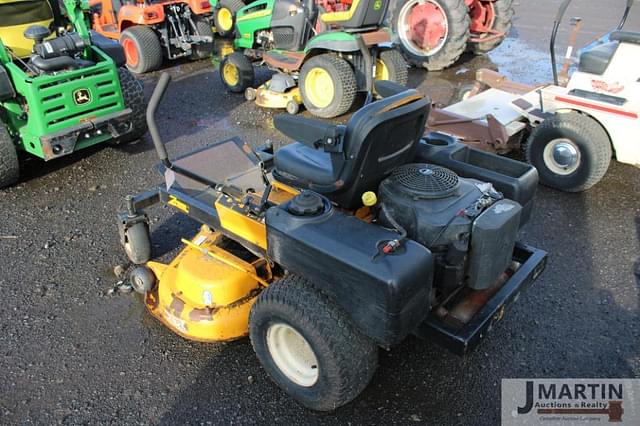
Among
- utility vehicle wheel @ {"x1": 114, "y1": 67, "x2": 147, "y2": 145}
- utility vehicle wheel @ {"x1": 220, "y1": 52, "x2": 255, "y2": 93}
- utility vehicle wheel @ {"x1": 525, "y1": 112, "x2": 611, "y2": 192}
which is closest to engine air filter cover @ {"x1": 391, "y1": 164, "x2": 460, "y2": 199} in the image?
utility vehicle wheel @ {"x1": 525, "y1": 112, "x2": 611, "y2": 192}

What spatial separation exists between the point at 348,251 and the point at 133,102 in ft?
12.2

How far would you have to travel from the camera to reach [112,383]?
261 cm

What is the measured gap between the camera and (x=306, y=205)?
7.11ft

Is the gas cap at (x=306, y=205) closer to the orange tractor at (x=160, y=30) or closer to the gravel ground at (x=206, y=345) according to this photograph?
the gravel ground at (x=206, y=345)

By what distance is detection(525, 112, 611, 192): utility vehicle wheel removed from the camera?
401cm

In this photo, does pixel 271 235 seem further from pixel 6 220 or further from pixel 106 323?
pixel 6 220

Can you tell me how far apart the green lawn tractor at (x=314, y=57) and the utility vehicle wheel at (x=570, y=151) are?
1.97 m

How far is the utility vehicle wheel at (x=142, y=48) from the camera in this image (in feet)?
23.5

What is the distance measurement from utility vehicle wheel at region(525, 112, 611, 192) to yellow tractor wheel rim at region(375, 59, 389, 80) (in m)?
2.19

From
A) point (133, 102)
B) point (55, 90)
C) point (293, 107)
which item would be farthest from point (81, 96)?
point (293, 107)

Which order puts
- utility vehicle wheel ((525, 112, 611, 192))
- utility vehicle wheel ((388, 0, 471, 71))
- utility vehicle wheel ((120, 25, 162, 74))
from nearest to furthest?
utility vehicle wheel ((525, 112, 611, 192))
utility vehicle wheel ((388, 0, 471, 71))
utility vehicle wheel ((120, 25, 162, 74))

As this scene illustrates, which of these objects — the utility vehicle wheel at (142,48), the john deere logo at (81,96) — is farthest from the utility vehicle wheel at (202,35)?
the john deere logo at (81,96)

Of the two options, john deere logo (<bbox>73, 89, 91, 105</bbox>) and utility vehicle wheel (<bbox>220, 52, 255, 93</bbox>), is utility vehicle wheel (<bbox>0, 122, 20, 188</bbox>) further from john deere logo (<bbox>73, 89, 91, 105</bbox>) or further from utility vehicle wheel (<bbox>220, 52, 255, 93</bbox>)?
utility vehicle wheel (<bbox>220, 52, 255, 93</bbox>)

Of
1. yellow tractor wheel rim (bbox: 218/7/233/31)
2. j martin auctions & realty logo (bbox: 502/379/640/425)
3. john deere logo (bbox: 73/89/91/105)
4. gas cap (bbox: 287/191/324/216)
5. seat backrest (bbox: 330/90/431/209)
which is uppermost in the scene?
seat backrest (bbox: 330/90/431/209)
